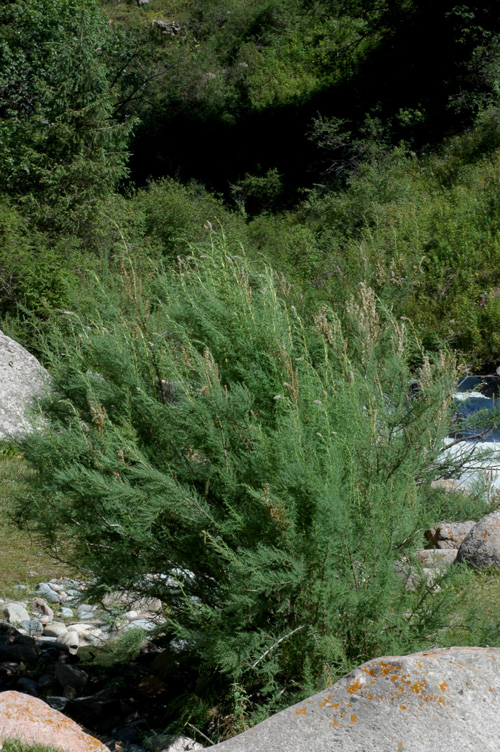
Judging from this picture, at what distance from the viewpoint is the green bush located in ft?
12.1

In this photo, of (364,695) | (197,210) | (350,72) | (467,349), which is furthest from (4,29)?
(364,695)

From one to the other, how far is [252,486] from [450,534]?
3223 mm

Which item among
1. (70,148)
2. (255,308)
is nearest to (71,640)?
(255,308)

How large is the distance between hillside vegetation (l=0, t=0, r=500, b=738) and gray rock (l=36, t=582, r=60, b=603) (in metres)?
0.32

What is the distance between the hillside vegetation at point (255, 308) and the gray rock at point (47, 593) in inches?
12.6

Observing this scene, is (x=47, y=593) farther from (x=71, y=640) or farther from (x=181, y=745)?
(x=181, y=745)

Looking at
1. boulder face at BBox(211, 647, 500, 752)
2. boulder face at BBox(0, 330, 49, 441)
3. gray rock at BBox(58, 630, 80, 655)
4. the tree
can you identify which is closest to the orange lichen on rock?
boulder face at BBox(211, 647, 500, 752)

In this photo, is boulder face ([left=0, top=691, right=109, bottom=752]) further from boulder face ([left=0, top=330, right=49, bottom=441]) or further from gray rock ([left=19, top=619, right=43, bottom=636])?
boulder face ([left=0, top=330, right=49, bottom=441])

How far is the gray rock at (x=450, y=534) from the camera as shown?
6.62m

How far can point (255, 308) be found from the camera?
186 inches

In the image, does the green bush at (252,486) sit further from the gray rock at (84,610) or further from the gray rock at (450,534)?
the gray rock at (84,610)

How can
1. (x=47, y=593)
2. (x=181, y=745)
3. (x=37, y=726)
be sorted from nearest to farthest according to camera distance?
(x=37, y=726), (x=181, y=745), (x=47, y=593)

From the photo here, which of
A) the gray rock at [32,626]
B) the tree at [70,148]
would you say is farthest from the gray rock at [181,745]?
the tree at [70,148]

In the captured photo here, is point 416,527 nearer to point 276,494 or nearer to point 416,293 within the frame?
point 276,494
